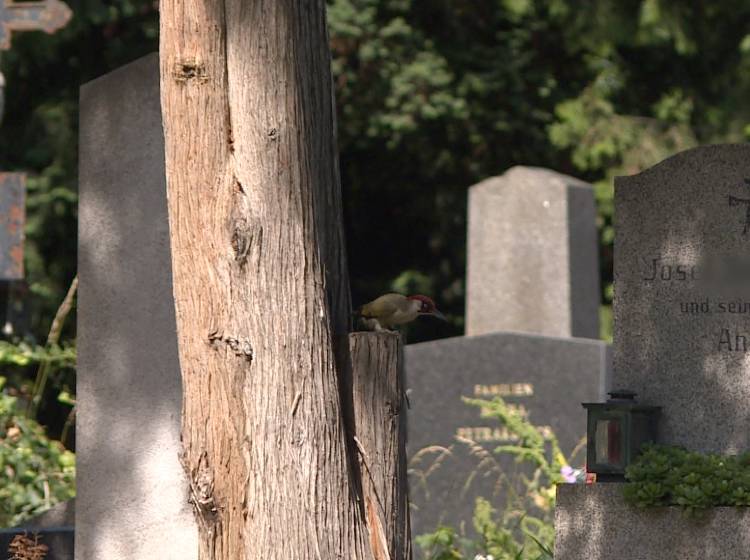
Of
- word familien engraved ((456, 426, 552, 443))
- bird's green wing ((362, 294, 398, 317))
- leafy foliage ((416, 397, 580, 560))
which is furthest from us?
word familien engraved ((456, 426, 552, 443))

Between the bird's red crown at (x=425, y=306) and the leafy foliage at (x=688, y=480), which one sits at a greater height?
the bird's red crown at (x=425, y=306)

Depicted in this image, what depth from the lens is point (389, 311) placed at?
225 inches

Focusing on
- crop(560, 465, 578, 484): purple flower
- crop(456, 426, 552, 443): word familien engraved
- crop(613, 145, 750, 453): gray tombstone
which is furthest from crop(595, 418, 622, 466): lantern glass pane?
crop(456, 426, 552, 443): word familien engraved

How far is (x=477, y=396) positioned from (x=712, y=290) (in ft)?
14.0

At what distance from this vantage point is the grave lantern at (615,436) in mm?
6570

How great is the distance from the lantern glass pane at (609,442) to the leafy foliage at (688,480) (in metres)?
0.13

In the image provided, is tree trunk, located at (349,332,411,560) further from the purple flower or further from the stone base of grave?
the purple flower

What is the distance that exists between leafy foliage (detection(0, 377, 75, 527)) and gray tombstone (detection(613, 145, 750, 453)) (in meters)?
3.48

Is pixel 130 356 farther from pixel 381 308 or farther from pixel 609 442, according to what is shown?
pixel 609 442

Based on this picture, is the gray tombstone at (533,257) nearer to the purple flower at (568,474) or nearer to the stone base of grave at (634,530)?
the purple flower at (568,474)

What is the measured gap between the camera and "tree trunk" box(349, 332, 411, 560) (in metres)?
4.85

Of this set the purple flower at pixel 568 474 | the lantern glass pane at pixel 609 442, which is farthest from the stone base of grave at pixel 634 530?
the purple flower at pixel 568 474

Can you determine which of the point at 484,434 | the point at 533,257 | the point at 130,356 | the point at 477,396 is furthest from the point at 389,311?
the point at 533,257

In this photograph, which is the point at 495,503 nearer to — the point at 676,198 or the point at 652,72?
the point at 676,198
